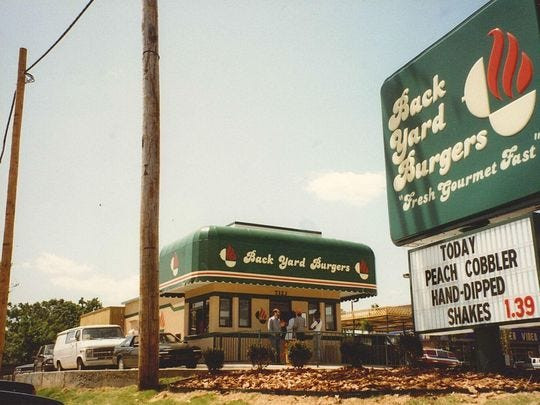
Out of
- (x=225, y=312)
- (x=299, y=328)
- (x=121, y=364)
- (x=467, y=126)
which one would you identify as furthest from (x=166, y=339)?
(x=467, y=126)

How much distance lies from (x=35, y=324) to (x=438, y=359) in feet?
205

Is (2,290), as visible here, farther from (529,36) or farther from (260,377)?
(529,36)

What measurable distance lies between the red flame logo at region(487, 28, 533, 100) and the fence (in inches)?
514

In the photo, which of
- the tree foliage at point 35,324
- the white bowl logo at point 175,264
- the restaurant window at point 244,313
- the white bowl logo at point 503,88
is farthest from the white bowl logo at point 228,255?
the tree foliage at point 35,324

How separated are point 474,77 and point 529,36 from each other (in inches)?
50.7

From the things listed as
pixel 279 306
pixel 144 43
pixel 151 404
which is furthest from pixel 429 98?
pixel 279 306

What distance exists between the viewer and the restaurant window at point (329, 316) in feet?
86.5

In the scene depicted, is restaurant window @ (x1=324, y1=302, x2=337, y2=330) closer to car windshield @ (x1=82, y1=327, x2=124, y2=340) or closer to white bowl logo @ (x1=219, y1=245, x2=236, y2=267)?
white bowl logo @ (x1=219, y1=245, x2=236, y2=267)

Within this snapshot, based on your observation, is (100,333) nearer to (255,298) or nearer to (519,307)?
(255,298)

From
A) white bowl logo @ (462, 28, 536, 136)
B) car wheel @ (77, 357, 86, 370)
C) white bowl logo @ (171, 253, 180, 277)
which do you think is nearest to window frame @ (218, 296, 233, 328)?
white bowl logo @ (171, 253, 180, 277)

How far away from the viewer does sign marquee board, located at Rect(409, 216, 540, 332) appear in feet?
28.5

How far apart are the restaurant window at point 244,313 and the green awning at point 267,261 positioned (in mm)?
2563

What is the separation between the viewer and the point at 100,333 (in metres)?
20.7

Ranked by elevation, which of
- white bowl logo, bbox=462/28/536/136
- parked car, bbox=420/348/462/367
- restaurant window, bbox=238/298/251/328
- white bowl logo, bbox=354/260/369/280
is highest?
white bowl logo, bbox=462/28/536/136
